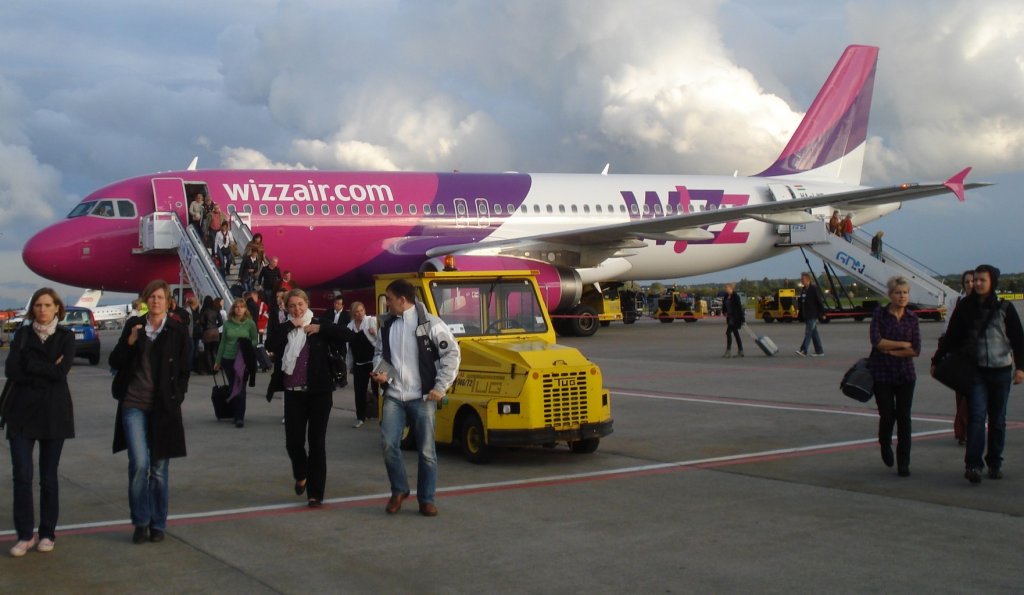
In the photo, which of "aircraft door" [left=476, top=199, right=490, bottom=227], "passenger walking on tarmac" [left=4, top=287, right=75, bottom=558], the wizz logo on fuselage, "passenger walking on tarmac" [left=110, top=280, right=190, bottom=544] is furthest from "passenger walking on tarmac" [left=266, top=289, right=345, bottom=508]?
the wizz logo on fuselage

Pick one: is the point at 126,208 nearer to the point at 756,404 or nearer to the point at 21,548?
the point at 756,404

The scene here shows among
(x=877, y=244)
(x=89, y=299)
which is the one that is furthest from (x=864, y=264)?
(x=89, y=299)

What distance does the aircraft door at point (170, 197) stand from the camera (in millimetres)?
22781

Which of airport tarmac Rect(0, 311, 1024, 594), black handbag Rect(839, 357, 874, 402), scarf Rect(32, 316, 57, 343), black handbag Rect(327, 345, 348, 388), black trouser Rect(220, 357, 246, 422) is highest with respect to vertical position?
scarf Rect(32, 316, 57, 343)

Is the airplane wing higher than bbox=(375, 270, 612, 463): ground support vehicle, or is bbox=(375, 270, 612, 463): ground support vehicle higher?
the airplane wing

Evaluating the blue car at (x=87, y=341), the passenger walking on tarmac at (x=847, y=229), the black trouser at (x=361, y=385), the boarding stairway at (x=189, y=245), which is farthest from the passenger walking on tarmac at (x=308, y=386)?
the passenger walking on tarmac at (x=847, y=229)

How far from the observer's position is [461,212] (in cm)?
2617

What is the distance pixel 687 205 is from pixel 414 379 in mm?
23721

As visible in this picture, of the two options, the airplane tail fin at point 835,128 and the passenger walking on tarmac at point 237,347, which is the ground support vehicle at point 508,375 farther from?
the airplane tail fin at point 835,128

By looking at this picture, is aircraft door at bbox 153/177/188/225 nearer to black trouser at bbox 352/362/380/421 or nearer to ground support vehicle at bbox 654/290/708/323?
black trouser at bbox 352/362/380/421

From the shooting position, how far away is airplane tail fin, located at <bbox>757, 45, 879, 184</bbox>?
3384cm

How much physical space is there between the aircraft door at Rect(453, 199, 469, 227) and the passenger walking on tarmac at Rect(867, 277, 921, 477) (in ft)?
59.6

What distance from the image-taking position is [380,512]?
7.27m

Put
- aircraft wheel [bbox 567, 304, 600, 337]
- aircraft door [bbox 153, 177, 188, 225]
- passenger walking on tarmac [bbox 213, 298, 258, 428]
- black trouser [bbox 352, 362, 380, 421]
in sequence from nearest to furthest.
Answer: black trouser [bbox 352, 362, 380, 421]
passenger walking on tarmac [bbox 213, 298, 258, 428]
aircraft door [bbox 153, 177, 188, 225]
aircraft wheel [bbox 567, 304, 600, 337]
